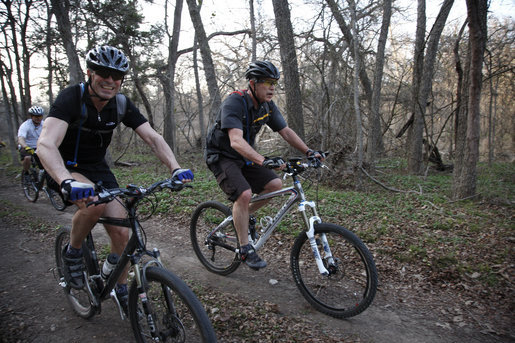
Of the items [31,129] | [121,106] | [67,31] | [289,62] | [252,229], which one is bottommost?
[252,229]

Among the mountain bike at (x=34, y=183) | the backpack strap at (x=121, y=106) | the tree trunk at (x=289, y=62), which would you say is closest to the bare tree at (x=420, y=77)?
the tree trunk at (x=289, y=62)

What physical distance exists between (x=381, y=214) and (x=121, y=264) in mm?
4385

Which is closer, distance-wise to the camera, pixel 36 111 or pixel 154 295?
pixel 154 295

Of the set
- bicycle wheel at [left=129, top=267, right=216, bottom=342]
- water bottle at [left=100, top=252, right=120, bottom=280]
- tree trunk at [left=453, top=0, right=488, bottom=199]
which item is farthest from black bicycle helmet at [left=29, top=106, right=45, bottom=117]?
tree trunk at [left=453, top=0, right=488, bottom=199]

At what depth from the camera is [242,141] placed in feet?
10.3

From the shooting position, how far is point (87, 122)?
258cm

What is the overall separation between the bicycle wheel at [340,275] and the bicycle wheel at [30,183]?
305 inches

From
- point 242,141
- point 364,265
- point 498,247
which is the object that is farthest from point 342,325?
point 498,247

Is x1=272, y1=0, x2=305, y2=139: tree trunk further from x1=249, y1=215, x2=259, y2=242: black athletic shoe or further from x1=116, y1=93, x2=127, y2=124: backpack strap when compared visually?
x1=116, y1=93, x2=127, y2=124: backpack strap

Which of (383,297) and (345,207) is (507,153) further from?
(383,297)

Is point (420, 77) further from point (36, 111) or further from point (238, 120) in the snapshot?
point (36, 111)

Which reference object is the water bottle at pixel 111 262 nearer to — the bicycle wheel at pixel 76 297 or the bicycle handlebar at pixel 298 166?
the bicycle wheel at pixel 76 297

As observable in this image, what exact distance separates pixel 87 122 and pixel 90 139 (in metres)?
0.18

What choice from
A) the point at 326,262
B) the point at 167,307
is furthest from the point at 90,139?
the point at 326,262
